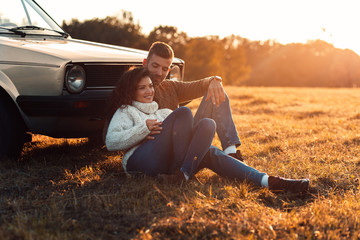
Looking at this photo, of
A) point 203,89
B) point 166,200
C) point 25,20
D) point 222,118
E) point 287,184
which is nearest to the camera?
point 166,200

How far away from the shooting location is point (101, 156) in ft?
14.2

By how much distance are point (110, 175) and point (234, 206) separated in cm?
123

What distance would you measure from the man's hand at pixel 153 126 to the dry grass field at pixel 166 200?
0.38 m

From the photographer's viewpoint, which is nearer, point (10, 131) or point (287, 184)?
point (287, 184)

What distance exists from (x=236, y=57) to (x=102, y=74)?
47688mm

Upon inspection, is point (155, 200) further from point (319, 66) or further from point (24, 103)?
point (319, 66)

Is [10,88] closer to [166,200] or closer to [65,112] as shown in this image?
[65,112]

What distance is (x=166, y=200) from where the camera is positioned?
9.41ft

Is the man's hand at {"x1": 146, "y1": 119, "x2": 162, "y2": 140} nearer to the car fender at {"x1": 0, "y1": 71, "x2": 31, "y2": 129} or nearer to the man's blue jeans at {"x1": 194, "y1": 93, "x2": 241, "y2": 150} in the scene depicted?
the man's blue jeans at {"x1": 194, "y1": 93, "x2": 241, "y2": 150}

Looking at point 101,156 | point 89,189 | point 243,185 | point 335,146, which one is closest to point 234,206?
point 243,185

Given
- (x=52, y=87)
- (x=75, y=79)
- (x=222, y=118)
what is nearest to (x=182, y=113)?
(x=222, y=118)

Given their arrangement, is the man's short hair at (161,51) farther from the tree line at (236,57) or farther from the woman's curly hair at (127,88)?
the tree line at (236,57)

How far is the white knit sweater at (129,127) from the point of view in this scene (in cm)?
311

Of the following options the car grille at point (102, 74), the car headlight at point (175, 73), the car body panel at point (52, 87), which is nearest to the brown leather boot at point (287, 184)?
the car body panel at point (52, 87)
